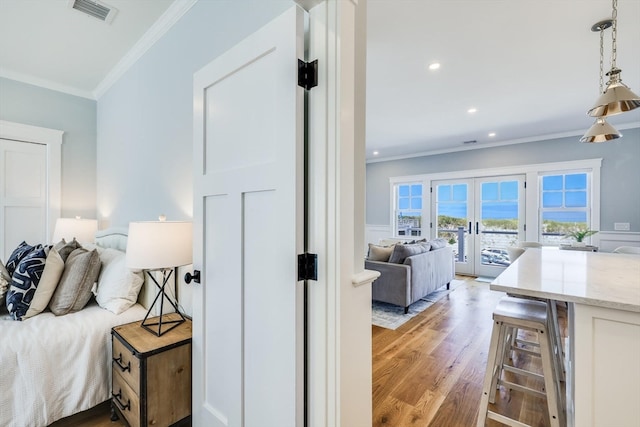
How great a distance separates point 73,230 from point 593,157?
7376 mm

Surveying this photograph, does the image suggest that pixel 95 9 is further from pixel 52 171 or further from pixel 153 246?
pixel 52 171

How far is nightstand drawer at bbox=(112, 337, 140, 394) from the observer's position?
1396 millimetres

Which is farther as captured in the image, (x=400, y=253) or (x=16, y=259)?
(x=400, y=253)

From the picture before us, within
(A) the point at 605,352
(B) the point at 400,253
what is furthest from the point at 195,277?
(B) the point at 400,253

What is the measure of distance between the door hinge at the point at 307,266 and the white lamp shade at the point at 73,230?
3317 millimetres

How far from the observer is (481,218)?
230 inches

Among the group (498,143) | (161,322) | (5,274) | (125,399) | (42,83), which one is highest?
(42,83)

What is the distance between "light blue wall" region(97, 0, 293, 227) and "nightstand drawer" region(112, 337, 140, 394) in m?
0.82

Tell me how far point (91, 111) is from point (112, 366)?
3.30 meters

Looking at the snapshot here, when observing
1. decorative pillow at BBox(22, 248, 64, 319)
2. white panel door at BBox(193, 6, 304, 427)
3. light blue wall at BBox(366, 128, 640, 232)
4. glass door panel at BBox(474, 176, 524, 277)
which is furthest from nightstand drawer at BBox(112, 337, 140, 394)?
light blue wall at BBox(366, 128, 640, 232)

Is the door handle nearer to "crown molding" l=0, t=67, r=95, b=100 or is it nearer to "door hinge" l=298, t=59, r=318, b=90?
"door hinge" l=298, t=59, r=318, b=90

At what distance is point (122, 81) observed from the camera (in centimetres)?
289

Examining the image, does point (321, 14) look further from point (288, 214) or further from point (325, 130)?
point (288, 214)

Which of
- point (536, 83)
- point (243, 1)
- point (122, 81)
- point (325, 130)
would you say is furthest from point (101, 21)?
point (536, 83)
